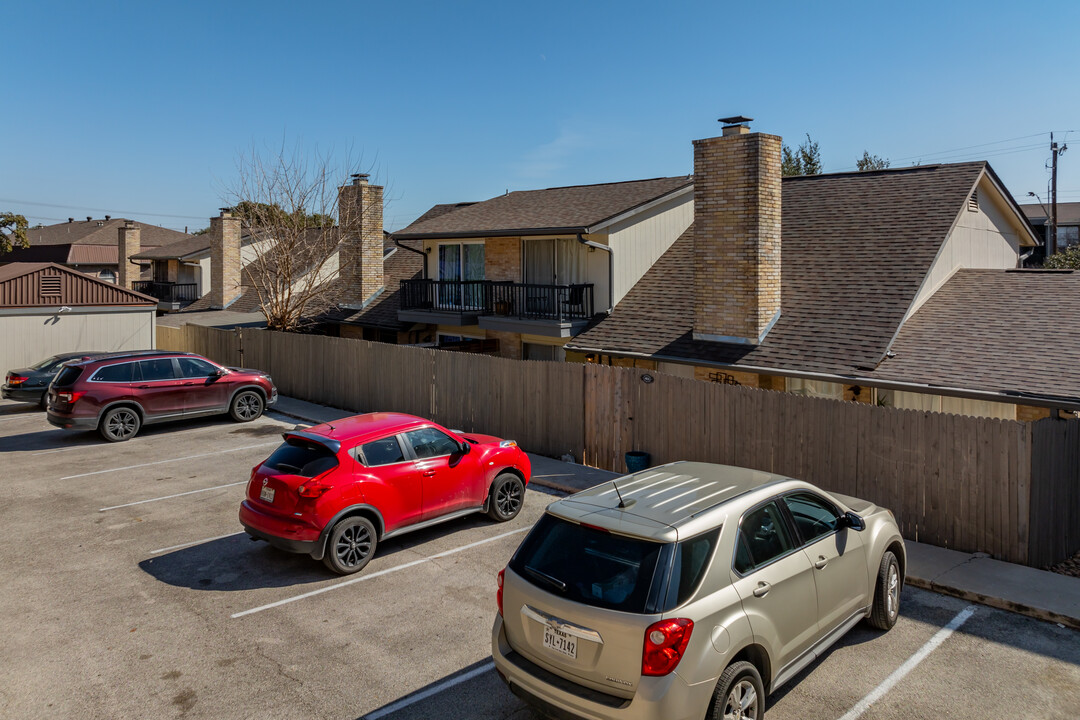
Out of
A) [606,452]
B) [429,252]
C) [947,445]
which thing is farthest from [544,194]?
[947,445]

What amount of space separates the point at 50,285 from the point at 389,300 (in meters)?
9.62

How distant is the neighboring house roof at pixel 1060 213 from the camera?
180 ft

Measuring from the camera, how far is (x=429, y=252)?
24469 mm

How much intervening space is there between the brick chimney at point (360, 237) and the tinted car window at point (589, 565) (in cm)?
2207

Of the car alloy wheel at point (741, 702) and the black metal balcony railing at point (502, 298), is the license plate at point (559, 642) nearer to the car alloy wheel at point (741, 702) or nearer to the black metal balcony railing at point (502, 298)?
the car alloy wheel at point (741, 702)

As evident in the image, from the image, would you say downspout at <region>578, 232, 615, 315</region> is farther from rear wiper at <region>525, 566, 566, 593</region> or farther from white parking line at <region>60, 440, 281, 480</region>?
rear wiper at <region>525, 566, 566, 593</region>

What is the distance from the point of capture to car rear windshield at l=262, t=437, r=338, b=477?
8.86 metres

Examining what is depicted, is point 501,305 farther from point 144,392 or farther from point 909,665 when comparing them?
point 909,665

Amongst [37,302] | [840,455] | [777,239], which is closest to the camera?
[840,455]

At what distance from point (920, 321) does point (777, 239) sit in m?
2.96

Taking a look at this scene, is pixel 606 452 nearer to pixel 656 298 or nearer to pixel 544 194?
pixel 656 298

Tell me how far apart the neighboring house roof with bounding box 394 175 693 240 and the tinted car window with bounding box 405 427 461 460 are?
9194 millimetres

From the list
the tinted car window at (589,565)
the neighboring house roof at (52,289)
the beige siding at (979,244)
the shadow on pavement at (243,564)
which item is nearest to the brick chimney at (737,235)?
the beige siding at (979,244)

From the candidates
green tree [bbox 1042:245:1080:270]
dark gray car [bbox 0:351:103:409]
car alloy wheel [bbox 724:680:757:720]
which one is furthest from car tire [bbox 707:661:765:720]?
green tree [bbox 1042:245:1080:270]
